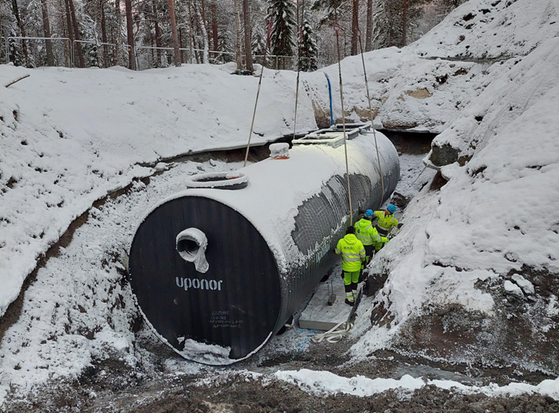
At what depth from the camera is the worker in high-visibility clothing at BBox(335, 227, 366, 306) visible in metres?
7.14

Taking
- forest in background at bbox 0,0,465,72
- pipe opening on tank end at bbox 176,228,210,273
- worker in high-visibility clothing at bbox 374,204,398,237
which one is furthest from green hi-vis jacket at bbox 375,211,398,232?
forest in background at bbox 0,0,465,72

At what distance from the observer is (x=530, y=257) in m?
5.30

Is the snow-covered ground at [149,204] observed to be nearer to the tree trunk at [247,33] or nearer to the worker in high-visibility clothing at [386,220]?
the worker in high-visibility clothing at [386,220]

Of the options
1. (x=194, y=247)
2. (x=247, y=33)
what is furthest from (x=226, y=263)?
(x=247, y=33)

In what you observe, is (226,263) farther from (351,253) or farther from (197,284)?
(351,253)

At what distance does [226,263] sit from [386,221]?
4.86 m

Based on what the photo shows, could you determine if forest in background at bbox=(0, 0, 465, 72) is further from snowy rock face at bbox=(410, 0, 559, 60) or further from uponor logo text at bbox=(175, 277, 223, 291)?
uponor logo text at bbox=(175, 277, 223, 291)

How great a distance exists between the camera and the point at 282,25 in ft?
103

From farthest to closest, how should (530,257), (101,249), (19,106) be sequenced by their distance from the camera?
(19,106) → (101,249) → (530,257)

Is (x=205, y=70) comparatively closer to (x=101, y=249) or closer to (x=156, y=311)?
(x=101, y=249)

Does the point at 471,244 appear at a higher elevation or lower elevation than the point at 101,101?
lower

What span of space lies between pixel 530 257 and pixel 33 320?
21.0ft

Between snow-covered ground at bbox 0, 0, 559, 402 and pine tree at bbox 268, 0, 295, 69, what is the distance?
19.9 m

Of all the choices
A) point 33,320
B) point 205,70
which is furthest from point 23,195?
point 205,70
